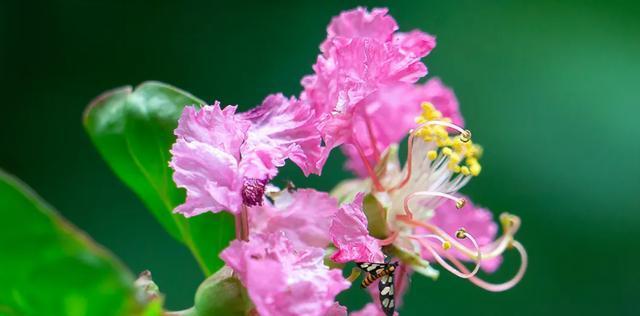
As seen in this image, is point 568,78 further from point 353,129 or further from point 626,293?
point 353,129

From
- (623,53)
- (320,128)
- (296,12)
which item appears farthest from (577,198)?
(320,128)

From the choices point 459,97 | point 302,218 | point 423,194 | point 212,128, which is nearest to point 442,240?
point 423,194

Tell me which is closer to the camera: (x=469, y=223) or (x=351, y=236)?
(x=351, y=236)

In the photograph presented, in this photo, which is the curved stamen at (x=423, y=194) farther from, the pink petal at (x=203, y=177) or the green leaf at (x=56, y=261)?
the green leaf at (x=56, y=261)

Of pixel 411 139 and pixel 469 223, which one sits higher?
pixel 411 139

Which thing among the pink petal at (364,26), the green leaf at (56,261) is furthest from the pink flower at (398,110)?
the green leaf at (56,261)

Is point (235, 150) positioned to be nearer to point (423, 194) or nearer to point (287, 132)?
point (287, 132)

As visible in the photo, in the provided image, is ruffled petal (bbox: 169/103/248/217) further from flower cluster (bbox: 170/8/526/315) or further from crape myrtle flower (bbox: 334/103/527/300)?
crape myrtle flower (bbox: 334/103/527/300)
